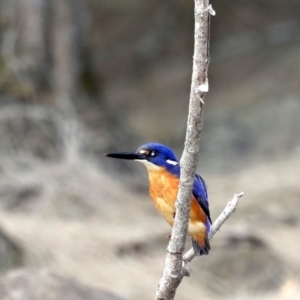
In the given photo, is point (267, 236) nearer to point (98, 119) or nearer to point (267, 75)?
point (98, 119)

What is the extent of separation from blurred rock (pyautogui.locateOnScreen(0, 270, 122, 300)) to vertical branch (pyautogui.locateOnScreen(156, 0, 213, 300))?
1721 mm

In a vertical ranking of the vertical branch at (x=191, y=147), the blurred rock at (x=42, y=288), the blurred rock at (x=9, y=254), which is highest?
the blurred rock at (x=9, y=254)

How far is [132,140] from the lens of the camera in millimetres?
8836

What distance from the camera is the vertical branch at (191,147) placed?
205 centimetres

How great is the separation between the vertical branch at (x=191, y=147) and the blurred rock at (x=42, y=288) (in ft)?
5.65

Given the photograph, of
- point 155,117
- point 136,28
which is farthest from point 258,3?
point 155,117

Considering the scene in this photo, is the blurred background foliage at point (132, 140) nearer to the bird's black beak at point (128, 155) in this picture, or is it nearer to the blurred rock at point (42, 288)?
the blurred rock at point (42, 288)

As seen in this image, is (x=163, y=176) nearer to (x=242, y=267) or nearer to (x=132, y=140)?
(x=242, y=267)

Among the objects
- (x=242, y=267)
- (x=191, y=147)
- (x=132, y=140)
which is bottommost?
(x=191, y=147)

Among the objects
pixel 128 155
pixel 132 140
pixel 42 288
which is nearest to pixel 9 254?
pixel 42 288

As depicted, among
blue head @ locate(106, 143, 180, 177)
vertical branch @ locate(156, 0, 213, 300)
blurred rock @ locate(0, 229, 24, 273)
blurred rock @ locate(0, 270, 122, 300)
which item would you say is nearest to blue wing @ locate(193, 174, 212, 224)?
blue head @ locate(106, 143, 180, 177)

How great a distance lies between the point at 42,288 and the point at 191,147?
2.29 meters

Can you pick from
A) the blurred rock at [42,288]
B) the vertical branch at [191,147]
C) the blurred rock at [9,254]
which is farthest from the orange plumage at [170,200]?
the blurred rock at [9,254]

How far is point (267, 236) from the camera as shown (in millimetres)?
6688
